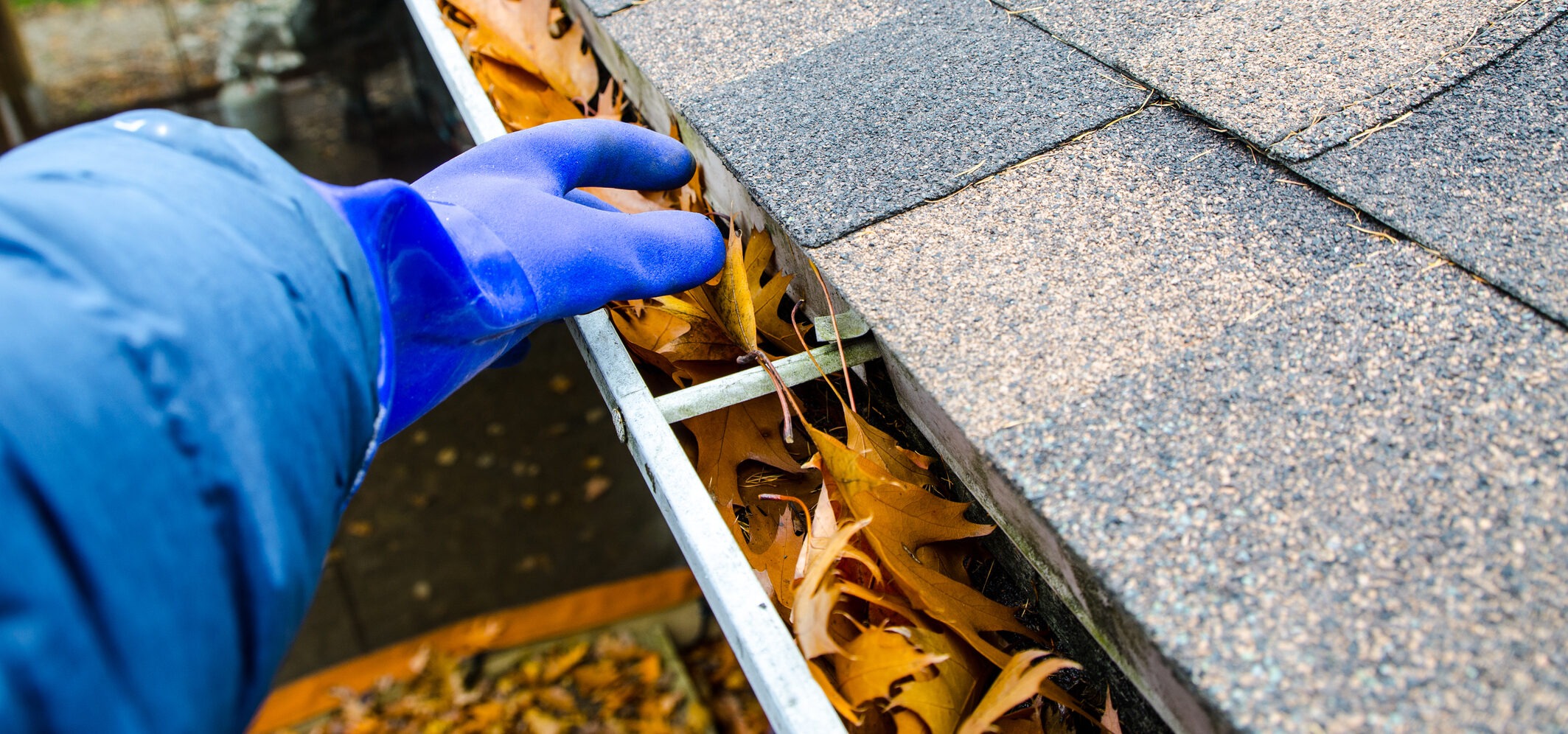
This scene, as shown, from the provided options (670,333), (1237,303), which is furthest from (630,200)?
(1237,303)

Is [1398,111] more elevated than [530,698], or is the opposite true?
[1398,111]

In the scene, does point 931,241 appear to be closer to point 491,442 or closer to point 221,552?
point 221,552

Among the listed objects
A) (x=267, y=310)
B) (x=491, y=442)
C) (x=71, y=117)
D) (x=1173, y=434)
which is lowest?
(x=491, y=442)

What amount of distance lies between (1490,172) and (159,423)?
1.32 m

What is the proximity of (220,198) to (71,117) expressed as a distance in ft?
23.0

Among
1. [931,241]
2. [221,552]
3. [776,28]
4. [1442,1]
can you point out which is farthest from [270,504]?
[1442,1]

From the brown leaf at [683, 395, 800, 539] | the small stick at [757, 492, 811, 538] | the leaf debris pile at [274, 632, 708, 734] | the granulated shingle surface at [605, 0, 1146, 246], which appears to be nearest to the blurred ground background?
the leaf debris pile at [274, 632, 708, 734]

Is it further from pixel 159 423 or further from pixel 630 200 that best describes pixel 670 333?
pixel 159 423

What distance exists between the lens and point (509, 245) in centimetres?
116

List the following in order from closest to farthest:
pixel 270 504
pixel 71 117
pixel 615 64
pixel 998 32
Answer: pixel 270 504
pixel 998 32
pixel 615 64
pixel 71 117

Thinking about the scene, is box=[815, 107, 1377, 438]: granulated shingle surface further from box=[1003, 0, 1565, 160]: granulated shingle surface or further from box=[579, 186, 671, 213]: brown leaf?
box=[579, 186, 671, 213]: brown leaf

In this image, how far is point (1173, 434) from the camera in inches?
35.3

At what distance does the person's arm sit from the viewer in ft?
1.88

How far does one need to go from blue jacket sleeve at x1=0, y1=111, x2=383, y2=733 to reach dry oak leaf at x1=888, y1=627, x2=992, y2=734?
0.59 metres
